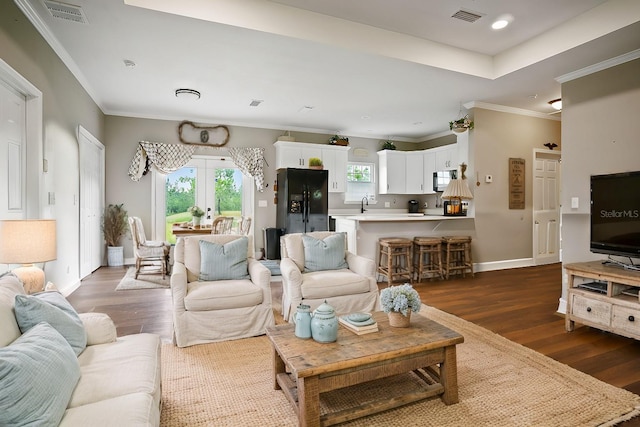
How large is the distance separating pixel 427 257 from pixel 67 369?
192 inches

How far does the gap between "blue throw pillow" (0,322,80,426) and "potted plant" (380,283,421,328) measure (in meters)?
1.58

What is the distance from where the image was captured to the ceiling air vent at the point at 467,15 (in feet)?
11.0

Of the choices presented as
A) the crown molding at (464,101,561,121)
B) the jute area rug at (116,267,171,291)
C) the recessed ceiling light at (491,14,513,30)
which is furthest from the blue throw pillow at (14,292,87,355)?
the crown molding at (464,101,561,121)

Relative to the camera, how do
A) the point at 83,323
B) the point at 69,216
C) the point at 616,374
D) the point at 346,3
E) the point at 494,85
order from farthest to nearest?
the point at 494,85 < the point at 69,216 < the point at 346,3 < the point at 616,374 < the point at 83,323

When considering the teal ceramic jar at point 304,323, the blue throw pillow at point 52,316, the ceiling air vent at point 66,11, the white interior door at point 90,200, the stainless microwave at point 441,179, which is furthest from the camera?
the stainless microwave at point 441,179

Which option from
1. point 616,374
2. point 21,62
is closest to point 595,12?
point 616,374

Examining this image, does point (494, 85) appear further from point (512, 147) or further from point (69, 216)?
point (69, 216)

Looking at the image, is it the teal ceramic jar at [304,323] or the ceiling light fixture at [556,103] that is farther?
the ceiling light fixture at [556,103]

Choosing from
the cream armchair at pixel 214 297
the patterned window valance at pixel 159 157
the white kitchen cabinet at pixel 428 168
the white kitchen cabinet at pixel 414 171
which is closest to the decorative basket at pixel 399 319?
the cream armchair at pixel 214 297

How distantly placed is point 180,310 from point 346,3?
312 centimetres

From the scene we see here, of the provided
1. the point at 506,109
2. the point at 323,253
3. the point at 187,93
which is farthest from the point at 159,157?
the point at 506,109

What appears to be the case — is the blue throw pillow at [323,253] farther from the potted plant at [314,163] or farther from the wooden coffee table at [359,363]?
the potted plant at [314,163]

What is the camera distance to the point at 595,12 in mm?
3297

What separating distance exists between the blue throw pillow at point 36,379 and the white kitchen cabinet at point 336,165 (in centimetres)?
640
